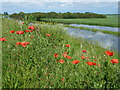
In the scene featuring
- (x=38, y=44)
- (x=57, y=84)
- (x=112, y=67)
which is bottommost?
(x=57, y=84)

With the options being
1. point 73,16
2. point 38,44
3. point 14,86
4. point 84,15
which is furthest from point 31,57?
point 84,15

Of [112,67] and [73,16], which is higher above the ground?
[73,16]

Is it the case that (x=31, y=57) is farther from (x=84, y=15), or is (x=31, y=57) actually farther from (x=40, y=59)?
(x=84, y=15)

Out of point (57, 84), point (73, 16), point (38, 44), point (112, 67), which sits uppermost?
point (73, 16)

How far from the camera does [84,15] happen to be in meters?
53.8

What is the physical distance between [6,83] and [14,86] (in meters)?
0.20

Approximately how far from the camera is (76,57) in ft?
14.3

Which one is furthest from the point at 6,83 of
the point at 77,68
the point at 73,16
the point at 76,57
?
the point at 73,16

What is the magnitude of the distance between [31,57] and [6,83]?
141 cm

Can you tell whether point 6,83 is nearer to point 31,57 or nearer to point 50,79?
point 50,79

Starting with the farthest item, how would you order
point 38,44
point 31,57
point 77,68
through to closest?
1. point 38,44
2. point 31,57
3. point 77,68

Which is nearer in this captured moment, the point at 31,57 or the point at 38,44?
the point at 31,57

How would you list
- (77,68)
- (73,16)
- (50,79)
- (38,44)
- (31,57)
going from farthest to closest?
1. (73,16)
2. (38,44)
3. (31,57)
4. (77,68)
5. (50,79)

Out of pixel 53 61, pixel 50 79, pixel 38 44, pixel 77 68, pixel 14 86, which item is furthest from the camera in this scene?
pixel 38 44
